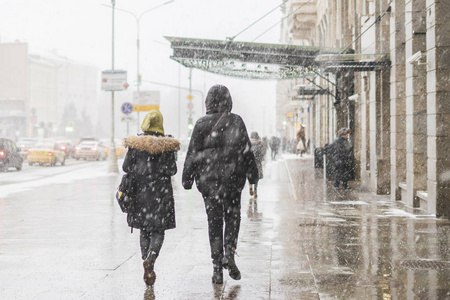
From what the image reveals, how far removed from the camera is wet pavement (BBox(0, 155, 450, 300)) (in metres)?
6.42

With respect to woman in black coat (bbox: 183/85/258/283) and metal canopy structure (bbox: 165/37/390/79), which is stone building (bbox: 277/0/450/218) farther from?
woman in black coat (bbox: 183/85/258/283)

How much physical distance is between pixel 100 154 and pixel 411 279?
44.7 metres

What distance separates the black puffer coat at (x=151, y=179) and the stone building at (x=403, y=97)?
22.9 ft

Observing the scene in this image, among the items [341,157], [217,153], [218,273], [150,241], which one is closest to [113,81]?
[341,157]

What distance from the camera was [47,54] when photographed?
15438cm

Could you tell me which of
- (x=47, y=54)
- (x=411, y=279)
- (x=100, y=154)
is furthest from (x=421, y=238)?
(x=47, y=54)

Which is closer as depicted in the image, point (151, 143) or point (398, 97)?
point (151, 143)

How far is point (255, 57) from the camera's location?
1902 cm

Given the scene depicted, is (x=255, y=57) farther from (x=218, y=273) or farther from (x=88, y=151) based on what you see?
(x=88, y=151)

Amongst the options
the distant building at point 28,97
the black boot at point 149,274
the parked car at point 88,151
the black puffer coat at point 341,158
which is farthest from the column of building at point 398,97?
the distant building at point 28,97

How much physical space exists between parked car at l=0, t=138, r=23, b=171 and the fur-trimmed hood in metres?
26.9

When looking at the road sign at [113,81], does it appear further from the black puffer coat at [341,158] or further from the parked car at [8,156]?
the black puffer coat at [341,158]

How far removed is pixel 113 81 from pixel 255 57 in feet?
47.7

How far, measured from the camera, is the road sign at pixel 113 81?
31.9 meters
